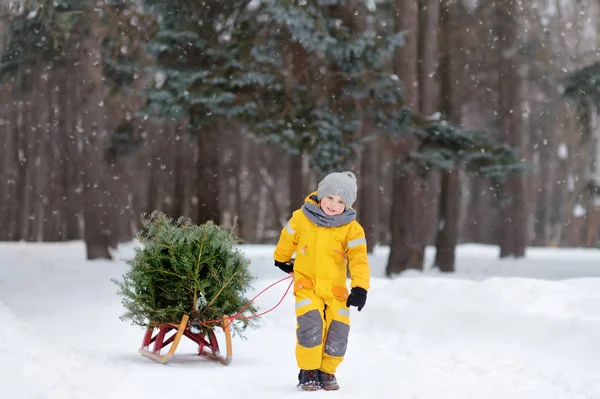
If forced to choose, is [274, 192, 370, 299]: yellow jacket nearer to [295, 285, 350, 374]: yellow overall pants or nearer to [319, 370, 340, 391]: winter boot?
[295, 285, 350, 374]: yellow overall pants

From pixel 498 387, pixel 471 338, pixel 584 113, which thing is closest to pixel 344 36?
pixel 584 113

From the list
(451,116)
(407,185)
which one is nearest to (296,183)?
(451,116)

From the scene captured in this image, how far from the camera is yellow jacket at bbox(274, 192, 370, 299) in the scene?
6934 millimetres

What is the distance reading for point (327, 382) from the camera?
275 inches

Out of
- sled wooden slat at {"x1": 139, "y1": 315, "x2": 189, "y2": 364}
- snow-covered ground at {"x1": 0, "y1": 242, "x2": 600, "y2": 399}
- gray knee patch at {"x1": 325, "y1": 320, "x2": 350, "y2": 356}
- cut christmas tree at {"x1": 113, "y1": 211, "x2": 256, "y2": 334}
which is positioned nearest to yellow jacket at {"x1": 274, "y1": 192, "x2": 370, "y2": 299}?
gray knee patch at {"x1": 325, "y1": 320, "x2": 350, "y2": 356}

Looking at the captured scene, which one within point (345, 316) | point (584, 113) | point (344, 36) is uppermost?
point (344, 36)

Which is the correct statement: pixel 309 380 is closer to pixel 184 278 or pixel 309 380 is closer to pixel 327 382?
pixel 327 382

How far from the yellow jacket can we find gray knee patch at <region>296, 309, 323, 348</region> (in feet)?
0.57


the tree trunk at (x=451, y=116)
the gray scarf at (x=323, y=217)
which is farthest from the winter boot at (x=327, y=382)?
the tree trunk at (x=451, y=116)

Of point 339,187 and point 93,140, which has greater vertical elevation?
point 93,140

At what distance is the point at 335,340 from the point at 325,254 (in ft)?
2.24

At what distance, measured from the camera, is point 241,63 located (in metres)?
18.2

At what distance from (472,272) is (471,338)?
15.4 meters

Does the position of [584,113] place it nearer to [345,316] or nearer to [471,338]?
[471,338]
